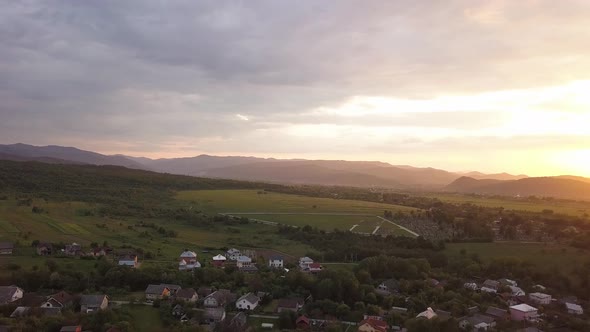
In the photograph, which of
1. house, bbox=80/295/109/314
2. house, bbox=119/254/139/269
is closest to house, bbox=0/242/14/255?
house, bbox=119/254/139/269

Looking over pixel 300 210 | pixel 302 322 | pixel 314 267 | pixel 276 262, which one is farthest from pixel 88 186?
pixel 302 322

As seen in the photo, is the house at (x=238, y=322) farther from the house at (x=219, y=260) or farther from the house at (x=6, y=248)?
the house at (x=6, y=248)

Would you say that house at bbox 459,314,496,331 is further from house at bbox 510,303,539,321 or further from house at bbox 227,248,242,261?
house at bbox 227,248,242,261

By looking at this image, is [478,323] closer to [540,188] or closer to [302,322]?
[302,322]

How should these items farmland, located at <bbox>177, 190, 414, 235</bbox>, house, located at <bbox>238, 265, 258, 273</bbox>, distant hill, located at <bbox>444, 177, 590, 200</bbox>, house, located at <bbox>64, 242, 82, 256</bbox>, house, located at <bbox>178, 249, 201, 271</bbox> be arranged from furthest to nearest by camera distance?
1. distant hill, located at <bbox>444, 177, 590, 200</bbox>
2. farmland, located at <bbox>177, 190, 414, 235</bbox>
3. house, located at <bbox>64, 242, 82, 256</bbox>
4. house, located at <bbox>178, 249, 201, 271</bbox>
5. house, located at <bbox>238, 265, 258, 273</bbox>

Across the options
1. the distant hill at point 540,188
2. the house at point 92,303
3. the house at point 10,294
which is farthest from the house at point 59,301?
the distant hill at point 540,188

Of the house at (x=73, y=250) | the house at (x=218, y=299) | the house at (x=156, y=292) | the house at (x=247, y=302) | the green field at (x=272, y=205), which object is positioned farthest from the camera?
the green field at (x=272, y=205)

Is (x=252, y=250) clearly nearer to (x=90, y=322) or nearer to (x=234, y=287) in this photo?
(x=234, y=287)
